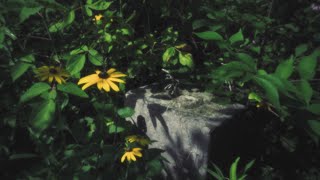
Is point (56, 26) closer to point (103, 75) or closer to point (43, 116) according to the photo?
point (103, 75)

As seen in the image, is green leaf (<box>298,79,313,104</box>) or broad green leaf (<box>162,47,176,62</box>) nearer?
green leaf (<box>298,79,313,104</box>)

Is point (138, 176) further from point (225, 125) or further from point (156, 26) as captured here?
point (156, 26)

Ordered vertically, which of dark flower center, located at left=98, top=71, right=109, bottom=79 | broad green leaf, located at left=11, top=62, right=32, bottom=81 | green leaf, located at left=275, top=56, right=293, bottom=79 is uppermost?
broad green leaf, located at left=11, top=62, right=32, bottom=81

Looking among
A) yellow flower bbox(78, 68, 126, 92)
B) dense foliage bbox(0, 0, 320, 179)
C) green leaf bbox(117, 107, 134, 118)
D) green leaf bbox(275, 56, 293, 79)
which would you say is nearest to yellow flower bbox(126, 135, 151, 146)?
dense foliage bbox(0, 0, 320, 179)

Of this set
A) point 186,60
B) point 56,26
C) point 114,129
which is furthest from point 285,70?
point 56,26

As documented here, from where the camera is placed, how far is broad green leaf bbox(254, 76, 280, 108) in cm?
110

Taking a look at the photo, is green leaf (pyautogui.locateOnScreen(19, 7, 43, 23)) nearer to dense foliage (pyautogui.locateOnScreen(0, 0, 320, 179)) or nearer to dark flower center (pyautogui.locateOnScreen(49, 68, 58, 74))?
dense foliage (pyautogui.locateOnScreen(0, 0, 320, 179))

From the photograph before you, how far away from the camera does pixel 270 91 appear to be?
1.13 meters

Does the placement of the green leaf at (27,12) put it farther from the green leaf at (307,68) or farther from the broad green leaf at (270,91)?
the green leaf at (307,68)

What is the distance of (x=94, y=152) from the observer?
1771mm

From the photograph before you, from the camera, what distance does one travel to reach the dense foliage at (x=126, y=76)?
1.32 meters

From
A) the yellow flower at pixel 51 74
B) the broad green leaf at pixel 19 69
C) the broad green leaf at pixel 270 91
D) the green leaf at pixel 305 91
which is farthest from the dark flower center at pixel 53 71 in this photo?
the green leaf at pixel 305 91

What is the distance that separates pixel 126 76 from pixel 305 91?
0.92 meters

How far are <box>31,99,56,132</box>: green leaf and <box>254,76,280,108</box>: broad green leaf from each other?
0.68 metres
